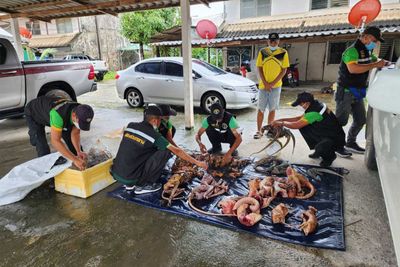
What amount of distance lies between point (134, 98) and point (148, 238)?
6.34m

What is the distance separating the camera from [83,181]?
128 inches

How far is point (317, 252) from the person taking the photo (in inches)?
90.4

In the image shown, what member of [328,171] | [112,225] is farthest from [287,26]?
[112,225]

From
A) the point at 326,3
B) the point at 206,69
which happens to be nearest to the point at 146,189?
the point at 206,69

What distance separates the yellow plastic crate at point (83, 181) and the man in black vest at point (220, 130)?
4.76 ft

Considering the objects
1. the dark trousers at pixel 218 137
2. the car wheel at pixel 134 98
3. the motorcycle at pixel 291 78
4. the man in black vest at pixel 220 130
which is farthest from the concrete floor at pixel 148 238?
the motorcycle at pixel 291 78

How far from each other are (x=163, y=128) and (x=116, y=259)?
2.05m

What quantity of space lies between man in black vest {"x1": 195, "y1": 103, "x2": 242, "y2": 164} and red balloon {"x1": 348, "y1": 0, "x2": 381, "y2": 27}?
632 cm

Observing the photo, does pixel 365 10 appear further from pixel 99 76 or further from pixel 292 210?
pixel 99 76

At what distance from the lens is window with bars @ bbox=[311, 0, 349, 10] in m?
12.4

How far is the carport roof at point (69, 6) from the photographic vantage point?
6355mm

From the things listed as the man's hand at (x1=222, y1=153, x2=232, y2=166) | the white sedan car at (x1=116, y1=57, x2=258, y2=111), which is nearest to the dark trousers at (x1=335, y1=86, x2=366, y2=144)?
the man's hand at (x1=222, y1=153, x2=232, y2=166)

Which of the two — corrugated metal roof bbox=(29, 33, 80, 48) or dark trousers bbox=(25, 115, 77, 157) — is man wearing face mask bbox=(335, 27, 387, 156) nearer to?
dark trousers bbox=(25, 115, 77, 157)

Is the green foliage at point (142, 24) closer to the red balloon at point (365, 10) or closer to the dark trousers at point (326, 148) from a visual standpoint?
the red balloon at point (365, 10)
